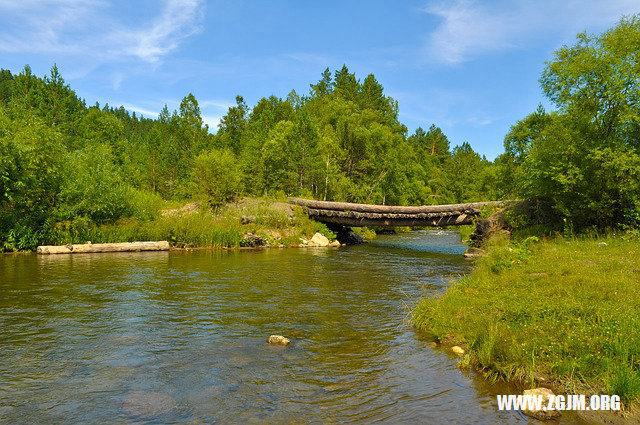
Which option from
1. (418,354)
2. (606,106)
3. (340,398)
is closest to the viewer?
(340,398)

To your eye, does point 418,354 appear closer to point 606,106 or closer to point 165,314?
point 165,314

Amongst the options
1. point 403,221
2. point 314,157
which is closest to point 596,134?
point 403,221

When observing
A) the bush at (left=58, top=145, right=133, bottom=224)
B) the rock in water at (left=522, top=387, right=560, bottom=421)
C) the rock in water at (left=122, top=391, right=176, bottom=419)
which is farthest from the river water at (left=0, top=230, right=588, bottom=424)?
the bush at (left=58, top=145, right=133, bottom=224)

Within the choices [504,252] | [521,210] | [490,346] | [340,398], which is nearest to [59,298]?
[340,398]

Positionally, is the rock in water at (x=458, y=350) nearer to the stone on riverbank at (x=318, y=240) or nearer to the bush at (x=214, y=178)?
the stone on riverbank at (x=318, y=240)

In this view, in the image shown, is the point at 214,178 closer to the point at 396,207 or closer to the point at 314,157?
the point at 396,207

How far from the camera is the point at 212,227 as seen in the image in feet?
97.9

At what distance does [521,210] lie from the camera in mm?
23953

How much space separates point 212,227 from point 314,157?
2360cm

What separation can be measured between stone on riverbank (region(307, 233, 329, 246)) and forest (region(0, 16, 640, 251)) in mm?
8114

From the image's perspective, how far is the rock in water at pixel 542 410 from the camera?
542cm

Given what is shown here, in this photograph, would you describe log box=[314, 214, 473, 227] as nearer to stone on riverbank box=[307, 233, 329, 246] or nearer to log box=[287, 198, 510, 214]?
log box=[287, 198, 510, 214]

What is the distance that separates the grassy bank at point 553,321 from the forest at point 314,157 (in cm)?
672

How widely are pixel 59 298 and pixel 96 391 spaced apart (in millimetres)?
7557
